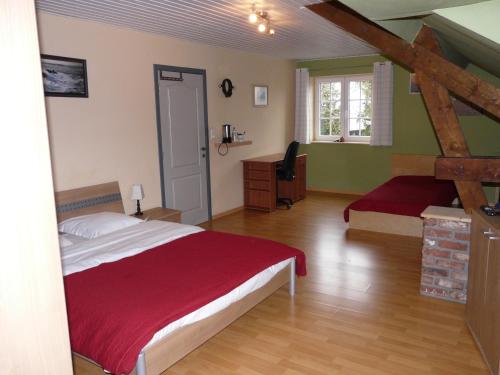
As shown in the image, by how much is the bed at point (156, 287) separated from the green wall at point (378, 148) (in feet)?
13.8

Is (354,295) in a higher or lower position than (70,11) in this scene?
lower

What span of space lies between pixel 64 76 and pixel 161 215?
66.8 inches

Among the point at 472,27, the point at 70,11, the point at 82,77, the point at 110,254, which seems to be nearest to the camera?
the point at 472,27

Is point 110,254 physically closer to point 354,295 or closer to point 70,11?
point 354,295

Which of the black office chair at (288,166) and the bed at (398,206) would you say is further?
the black office chair at (288,166)

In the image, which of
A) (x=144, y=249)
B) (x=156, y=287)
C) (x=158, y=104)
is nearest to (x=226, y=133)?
(x=158, y=104)

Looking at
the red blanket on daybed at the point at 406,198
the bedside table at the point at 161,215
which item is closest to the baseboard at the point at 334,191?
the red blanket on daybed at the point at 406,198

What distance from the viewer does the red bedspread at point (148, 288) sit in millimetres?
2064

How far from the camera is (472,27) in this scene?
2369mm

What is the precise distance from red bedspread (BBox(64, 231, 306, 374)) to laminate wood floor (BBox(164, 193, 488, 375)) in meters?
0.41

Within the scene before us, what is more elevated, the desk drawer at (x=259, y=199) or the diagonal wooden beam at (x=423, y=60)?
the diagonal wooden beam at (x=423, y=60)

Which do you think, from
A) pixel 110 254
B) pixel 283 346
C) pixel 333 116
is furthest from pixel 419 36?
pixel 333 116

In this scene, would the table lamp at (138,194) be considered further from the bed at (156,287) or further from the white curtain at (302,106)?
the white curtain at (302,106)

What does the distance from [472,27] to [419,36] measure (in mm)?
968
